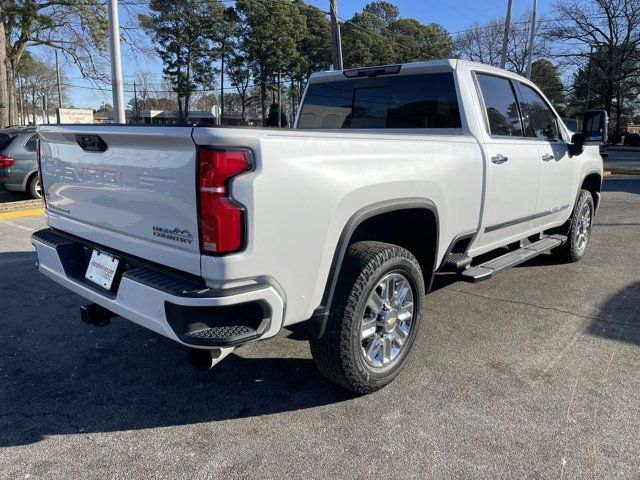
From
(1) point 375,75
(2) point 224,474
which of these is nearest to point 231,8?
(1) point 375,75

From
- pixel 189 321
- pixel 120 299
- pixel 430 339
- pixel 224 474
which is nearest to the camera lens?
pixel 189 321

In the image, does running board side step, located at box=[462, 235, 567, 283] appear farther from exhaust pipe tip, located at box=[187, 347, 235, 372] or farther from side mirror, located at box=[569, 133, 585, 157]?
exhaust pipe tip, located at box=[187, 347, 235, 372]

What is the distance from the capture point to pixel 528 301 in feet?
15.3

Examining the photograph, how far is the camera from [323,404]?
2.96m

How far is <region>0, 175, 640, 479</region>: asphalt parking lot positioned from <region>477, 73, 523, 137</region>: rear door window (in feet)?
5.04

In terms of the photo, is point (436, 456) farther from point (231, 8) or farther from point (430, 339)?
point (231, 8)

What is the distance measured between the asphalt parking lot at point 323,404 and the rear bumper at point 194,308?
0.67 meters

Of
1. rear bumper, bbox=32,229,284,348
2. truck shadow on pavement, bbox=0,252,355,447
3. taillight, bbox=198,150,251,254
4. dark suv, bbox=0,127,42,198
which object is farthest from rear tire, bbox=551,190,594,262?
dark suv, bbox=0,127,42,198

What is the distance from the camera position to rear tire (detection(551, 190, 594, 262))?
222 inches

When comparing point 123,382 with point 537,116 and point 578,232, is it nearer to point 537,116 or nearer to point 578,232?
point 537,116

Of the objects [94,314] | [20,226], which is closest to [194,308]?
[94,314]

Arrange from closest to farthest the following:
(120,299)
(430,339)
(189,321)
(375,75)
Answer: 1. (189,321)
2. (120,299)
3. (430,339)
4. (375,75)

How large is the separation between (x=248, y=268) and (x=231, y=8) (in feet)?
157

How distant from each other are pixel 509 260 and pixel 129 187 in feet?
9.87
